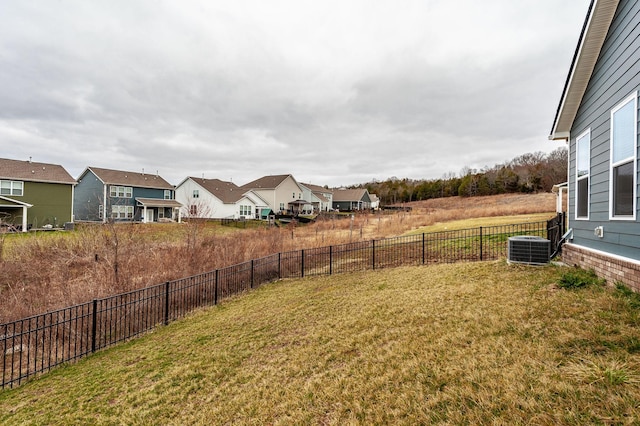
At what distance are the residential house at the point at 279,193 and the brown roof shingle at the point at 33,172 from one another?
22.3m

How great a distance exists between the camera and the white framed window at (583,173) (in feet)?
19.8

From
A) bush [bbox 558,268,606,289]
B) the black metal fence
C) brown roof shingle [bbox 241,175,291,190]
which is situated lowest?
the black metal fence

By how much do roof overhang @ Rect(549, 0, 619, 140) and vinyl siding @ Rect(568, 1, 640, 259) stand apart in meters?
0.13

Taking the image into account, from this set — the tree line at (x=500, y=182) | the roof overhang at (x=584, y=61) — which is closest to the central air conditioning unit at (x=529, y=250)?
the roof overhang at (x=584, y=61)

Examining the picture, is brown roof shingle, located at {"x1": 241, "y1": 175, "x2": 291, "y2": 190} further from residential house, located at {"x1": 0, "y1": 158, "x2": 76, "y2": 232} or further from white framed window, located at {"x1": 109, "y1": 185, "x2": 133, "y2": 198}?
residential house, located at {"x1": 0, "y1": 158, "x2": 76, "y2": 232}

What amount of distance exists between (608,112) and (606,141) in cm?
51

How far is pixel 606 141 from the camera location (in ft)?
16.8

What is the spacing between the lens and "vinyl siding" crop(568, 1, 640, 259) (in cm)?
428

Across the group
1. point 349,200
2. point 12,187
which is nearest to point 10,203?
point 12,187

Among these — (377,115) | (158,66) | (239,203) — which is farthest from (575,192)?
(239,203)

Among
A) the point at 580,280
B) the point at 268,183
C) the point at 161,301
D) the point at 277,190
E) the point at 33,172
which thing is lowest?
the point at 161,301

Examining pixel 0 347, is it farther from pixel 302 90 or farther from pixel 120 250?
Answer: pixel 302 90

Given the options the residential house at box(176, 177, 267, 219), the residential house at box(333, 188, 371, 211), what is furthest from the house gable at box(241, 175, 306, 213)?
the residential house at box(333, 188, 371, 211)

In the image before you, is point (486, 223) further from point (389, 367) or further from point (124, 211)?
point (124, 211)
